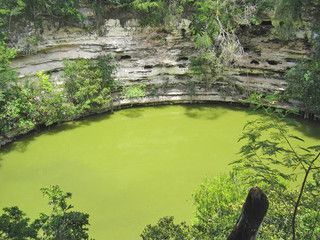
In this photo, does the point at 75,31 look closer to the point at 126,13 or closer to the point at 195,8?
the point at 126,13

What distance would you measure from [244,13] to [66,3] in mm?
7061

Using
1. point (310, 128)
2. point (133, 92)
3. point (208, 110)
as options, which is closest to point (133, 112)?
point (133, 92)

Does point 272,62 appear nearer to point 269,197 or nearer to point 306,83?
point 306,83

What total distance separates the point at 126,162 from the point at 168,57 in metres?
5.91

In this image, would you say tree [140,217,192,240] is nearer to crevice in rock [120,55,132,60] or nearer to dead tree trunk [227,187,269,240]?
dead tree trunk [227,187,269,240]

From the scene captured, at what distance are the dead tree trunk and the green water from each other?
373 centimetres

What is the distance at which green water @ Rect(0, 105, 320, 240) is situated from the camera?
6.46 m

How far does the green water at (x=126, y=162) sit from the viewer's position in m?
6.46

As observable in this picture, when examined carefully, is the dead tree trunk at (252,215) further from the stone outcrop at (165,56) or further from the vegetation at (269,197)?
the stone outcrop at (165,56)

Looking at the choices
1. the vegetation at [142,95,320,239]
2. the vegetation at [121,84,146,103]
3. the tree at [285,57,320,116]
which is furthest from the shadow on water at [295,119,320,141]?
the vegetation at [121,84,146,103]

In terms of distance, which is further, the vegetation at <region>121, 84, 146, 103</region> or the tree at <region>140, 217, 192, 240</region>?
the vegetation at <region>121, 84, 146, 103</region>

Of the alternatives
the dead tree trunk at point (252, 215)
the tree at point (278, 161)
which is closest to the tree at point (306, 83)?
the tree at point (278, 161)

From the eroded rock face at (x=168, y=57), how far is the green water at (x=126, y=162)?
1.14 m

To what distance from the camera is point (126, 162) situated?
8.42m
